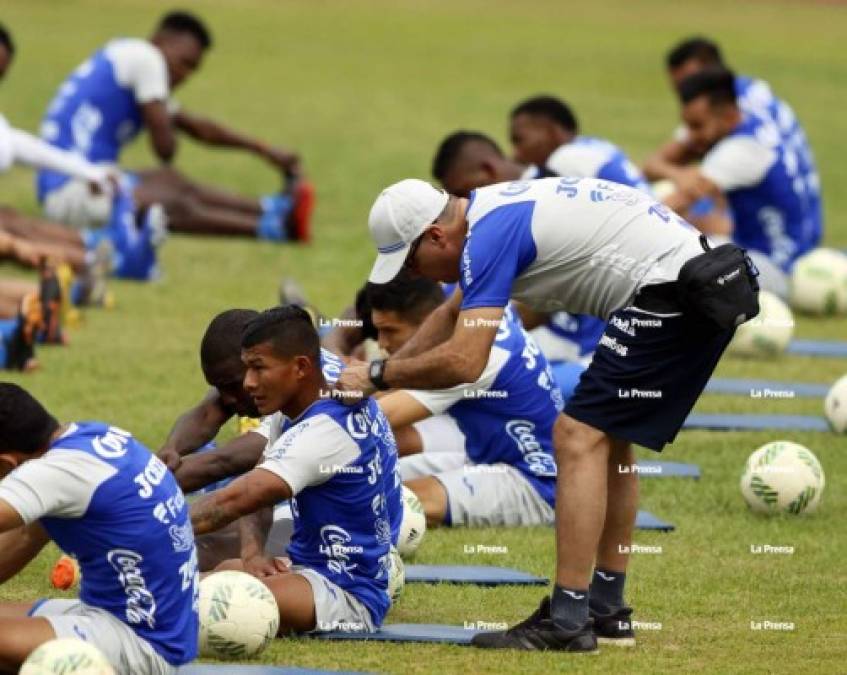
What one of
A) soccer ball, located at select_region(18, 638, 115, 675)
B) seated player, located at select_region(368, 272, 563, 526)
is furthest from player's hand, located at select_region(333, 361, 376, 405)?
seated player, located at select_region(368, 272, 563, 526)

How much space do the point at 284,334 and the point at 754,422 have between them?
4657 mm

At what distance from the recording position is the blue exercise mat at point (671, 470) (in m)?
9.53

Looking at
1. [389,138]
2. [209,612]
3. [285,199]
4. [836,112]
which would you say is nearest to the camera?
[209,612]

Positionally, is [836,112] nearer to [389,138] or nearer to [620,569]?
[389,138]

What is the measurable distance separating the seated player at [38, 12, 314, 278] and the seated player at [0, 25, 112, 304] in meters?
0.47

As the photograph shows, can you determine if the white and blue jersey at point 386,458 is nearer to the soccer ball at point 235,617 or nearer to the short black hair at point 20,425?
the soccer ball at point 235,617

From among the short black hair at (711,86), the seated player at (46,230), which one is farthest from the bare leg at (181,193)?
the short black hair at (711,86)

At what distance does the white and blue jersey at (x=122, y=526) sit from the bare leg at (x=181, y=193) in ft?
32.4

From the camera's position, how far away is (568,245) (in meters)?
6.81

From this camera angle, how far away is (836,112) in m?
25.1

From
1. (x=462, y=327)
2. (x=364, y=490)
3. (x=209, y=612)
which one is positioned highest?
(x=462, y=327)

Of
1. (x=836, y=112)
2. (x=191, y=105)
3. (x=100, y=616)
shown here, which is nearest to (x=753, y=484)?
(x=100, y=616)

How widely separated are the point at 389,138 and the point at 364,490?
49.7 ft

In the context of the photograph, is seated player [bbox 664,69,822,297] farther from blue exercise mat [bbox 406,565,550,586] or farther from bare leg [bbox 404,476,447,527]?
blue exercise mat [bbox 406,565,550,586]
